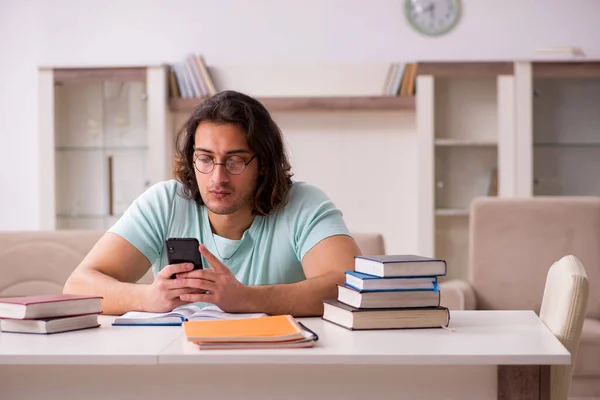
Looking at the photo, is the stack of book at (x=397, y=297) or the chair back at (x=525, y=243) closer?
the stack of book at (x=397, y=297)

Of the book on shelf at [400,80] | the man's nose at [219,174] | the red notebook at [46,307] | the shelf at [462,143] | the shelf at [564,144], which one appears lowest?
the red notebook at [46,307]

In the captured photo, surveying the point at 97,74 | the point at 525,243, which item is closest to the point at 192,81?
the point at 97,74

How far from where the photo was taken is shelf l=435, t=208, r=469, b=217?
4293mm

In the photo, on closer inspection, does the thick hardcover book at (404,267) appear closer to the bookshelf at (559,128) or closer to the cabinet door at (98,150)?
the bookshelf at (559,128)

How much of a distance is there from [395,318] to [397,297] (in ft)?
0.13

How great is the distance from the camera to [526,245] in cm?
315

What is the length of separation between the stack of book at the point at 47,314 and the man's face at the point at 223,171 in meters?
0.46

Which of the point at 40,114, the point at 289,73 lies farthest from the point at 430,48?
the point at 40,114

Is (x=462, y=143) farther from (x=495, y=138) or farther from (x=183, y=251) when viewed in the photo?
(x=183, y=251)

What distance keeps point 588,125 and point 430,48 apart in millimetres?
941

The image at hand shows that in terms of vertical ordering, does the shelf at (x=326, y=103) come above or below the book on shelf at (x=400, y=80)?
below

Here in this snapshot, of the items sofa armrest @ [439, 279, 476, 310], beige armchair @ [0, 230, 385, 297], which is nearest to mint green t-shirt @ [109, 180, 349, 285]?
beige armchair @ [0, 230, 385, 297]

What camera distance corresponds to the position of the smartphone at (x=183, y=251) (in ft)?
5.24

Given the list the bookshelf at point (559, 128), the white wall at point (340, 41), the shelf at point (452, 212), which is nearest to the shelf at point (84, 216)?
the white wall at point (340, 41)
